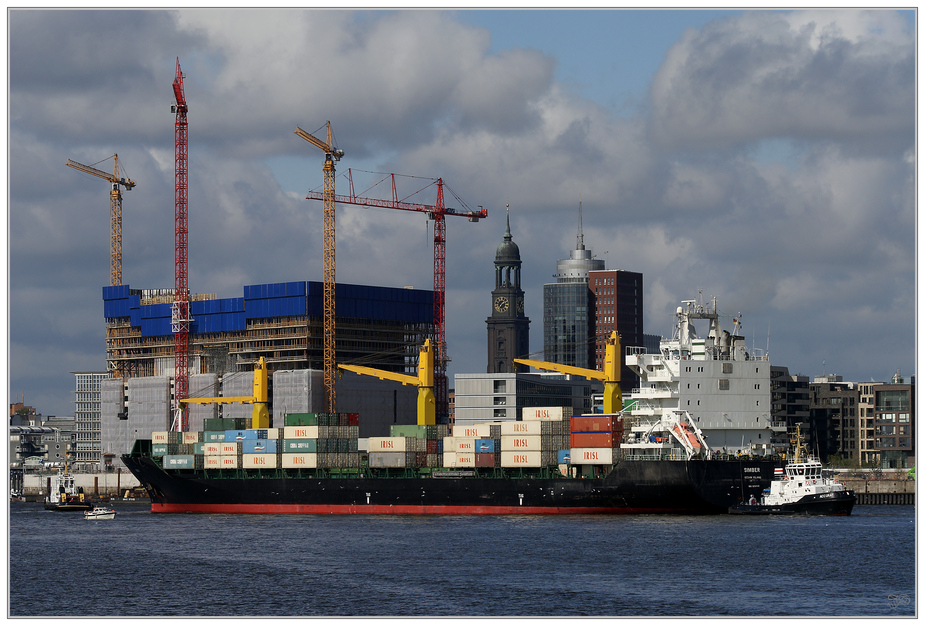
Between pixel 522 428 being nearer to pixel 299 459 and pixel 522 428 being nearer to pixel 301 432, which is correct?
pixel 299 459

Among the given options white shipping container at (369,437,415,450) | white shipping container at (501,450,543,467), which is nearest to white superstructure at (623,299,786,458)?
white shipping container at (501,450,543,467)

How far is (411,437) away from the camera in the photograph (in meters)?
125

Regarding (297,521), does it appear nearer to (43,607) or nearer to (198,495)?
(198,495)

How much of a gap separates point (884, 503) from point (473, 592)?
3812 inches

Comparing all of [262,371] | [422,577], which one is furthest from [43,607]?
[262,371]

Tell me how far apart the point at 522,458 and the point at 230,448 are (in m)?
32.4

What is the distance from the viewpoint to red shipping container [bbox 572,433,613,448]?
110250 millimetres

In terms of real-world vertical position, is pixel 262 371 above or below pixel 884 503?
above

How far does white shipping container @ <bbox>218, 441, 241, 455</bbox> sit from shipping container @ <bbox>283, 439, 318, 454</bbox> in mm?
5849

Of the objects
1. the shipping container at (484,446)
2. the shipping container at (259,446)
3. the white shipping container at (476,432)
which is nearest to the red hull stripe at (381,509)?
the shipping container at (484,446)

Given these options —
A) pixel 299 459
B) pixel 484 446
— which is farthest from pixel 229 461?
pixel 484 446

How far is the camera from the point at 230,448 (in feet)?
433

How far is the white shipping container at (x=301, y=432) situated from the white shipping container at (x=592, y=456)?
27.7 metres

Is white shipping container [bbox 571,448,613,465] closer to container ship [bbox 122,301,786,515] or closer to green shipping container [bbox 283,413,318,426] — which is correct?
container ship [bbox 122,301,786,515]
